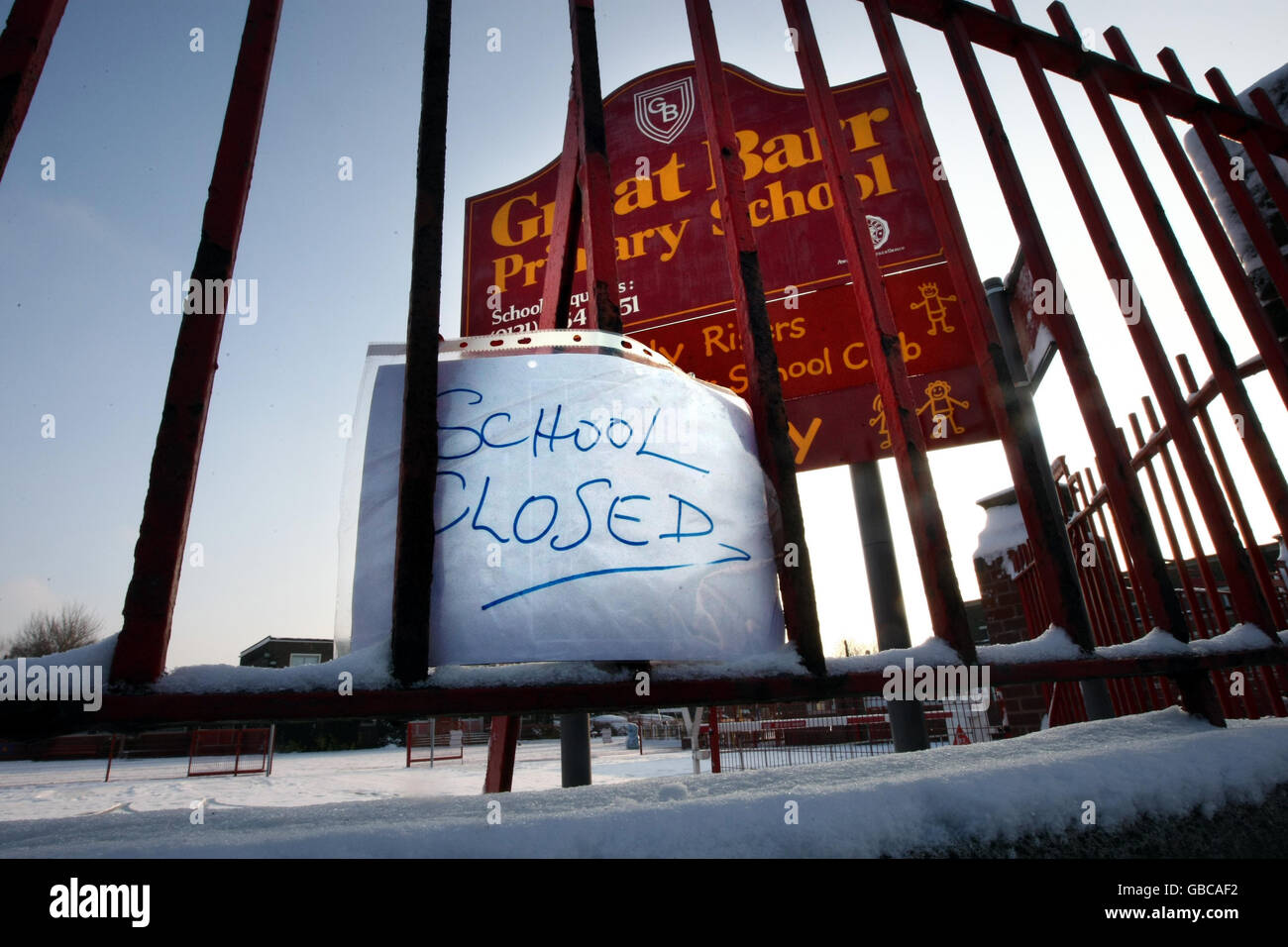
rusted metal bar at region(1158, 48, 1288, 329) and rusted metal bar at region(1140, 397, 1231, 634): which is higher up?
rusted metal bar at region(1158, 48, 1288, 329)

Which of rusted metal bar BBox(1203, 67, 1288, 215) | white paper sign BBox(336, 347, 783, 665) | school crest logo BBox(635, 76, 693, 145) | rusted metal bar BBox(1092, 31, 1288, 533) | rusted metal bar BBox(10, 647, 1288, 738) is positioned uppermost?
school crest logo BBox(635, 76, 693, 145)

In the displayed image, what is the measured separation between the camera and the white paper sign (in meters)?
0.93

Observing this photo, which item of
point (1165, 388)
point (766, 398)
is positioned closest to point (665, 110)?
point (1165, 388)

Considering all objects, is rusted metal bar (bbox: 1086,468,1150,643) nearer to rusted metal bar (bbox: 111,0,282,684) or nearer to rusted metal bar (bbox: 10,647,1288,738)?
rusted metal bar (bbox: 10,647,1288,738)

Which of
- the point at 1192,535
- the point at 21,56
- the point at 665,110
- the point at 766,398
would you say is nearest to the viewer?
the point at 21,56

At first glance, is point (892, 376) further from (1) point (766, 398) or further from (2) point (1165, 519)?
(2) point (1165, 519)

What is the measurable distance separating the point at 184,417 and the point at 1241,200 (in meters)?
3.03

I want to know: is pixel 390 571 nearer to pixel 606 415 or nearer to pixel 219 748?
pixel 606 415

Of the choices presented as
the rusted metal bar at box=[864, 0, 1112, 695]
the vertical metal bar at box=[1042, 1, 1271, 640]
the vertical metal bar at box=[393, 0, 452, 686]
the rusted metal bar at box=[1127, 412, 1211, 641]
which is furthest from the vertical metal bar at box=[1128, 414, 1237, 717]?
the vertical metal bar at box=[393, 0, 452, 686]

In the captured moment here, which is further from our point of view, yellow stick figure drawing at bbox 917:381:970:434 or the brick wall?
the brick wall

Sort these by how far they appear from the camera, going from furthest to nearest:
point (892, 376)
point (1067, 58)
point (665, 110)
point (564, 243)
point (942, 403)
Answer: point (665, 110), point (942, 403), point (1067, 58), point (564, 243), point (892, 376)

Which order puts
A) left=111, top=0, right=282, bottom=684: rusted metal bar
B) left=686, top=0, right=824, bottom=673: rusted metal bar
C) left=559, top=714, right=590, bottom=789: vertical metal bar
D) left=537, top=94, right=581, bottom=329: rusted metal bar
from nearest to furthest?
left=111, top=0, right=282, bottom=684: rusted metal bar
left=686, top=0, right=824, bottom=673: rusted metal bar
left=537, top=94, right=581, bottom=329: rusted metal bar
left=559, top=714, right=590, bottom=789: vertical metal bar

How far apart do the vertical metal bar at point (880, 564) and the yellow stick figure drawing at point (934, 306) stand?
2.74ft

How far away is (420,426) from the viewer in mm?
921
